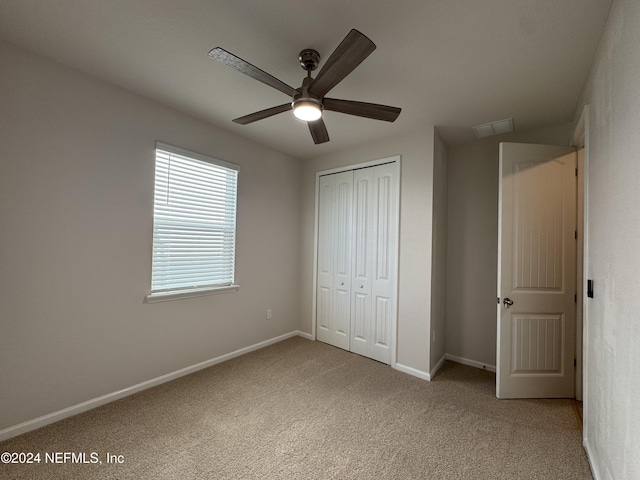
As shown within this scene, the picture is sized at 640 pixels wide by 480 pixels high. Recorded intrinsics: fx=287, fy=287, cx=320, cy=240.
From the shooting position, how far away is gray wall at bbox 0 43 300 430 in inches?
76.0

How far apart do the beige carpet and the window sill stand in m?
0.80

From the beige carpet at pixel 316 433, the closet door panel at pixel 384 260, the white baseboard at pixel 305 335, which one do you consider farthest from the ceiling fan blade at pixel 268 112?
the white baseboard at pixel 305 335

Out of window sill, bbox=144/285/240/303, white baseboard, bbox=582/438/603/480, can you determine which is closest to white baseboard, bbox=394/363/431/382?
white baseboard, bbox=582/438/603/480

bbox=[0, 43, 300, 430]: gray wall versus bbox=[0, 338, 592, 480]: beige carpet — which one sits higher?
bbox=[0, 43, 300, 430]: gray wall

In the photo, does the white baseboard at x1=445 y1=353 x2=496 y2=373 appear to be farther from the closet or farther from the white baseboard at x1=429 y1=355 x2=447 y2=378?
the closet

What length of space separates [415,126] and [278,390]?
115 inches

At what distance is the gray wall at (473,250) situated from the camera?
3.22 m

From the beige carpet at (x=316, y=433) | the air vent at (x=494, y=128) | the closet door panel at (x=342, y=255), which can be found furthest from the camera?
the closet door panel at (x=342, y=255)

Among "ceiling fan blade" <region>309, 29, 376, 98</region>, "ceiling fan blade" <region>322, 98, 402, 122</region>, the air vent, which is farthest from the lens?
the air vent

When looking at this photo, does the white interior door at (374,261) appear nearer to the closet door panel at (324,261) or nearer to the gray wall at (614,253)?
the closet door panel at (324,261)

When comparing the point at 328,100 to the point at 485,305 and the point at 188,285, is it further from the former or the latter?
the point at 485,305

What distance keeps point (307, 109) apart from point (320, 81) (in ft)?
0.64

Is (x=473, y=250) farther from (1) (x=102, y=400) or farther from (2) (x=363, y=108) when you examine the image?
(1) (x=102, y=400)

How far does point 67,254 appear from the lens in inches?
84.5
